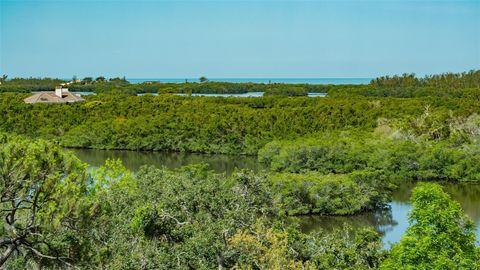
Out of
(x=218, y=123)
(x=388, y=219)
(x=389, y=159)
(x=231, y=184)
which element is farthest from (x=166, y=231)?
(x=218, y=123)

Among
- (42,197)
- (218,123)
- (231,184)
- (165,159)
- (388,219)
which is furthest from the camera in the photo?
(218,123)

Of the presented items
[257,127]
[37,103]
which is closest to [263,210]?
[257,127]

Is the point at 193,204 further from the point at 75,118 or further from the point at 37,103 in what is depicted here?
the point at 37,103

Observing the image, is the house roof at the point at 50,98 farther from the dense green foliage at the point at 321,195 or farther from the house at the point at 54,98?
the dense green foliage at the point at 321,195

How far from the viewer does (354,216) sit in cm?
2891

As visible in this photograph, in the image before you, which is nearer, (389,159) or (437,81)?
(389,159)

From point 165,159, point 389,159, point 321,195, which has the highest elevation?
point 389,159

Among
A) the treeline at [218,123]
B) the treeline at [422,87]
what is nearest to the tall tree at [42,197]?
the treeline at [218,123]

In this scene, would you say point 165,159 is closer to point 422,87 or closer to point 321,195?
point 321,195

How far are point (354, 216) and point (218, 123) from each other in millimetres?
24181

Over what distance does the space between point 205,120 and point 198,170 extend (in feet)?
91.8

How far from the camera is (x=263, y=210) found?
18.5 metres

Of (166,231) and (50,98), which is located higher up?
(50,98)

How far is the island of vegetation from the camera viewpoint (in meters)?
12.6
